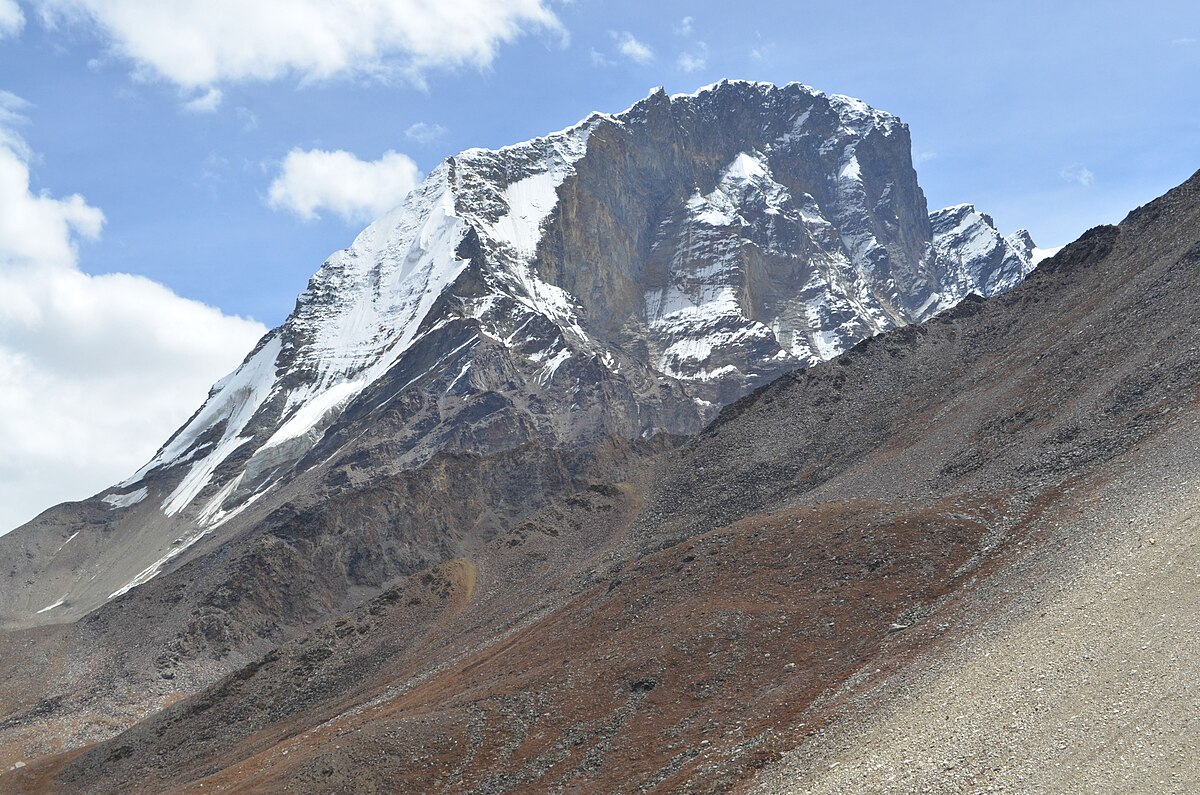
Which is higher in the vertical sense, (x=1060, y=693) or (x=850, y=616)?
(x=850, y=616)

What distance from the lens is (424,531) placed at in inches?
6083

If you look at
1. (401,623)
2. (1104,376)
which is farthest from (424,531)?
(1104,376)

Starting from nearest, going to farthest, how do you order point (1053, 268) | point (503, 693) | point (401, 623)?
1. point (503, 693)
2. point (401, 623)
3. point (1053, 268)

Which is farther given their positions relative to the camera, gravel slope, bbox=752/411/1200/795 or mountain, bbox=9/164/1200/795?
mountain, bbox=9/164/1200/795

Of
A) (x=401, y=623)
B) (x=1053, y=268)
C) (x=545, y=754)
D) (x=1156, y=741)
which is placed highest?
(x=1053, y=268)

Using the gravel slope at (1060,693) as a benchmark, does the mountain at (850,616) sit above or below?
above

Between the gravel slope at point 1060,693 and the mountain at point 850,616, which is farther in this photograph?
the mountain at point 850,616

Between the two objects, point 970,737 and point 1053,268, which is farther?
point 1053,268

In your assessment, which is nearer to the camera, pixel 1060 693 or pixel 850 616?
pixel 1060 693

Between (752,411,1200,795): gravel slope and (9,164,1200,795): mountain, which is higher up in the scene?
(9,164,1200,795): mountain

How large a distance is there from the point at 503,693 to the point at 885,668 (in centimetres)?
2220

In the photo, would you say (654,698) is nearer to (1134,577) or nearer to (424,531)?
(1134,577)

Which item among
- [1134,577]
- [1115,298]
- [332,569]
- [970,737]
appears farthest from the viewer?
[332,569]

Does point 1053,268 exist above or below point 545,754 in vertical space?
above
